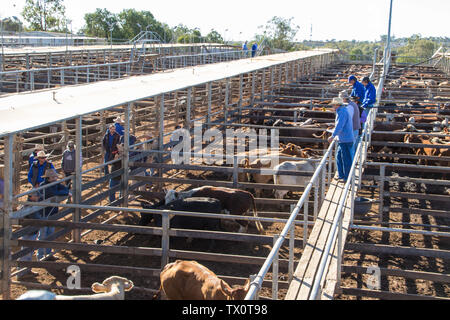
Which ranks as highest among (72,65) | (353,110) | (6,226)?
(72,65)

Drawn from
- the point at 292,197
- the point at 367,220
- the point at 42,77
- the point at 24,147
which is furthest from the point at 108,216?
the point at 42,77

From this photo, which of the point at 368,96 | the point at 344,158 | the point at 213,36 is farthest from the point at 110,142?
the point at 213,36

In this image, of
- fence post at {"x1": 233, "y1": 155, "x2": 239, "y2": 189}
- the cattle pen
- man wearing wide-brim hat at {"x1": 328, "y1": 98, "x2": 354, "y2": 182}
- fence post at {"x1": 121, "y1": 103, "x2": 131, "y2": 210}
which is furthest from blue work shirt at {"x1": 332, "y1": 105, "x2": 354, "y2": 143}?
fence post at {"x1": 121, "y1": 103, "x2": 131, "y2": 210}

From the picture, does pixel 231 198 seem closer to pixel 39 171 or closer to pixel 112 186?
pixel 112 186

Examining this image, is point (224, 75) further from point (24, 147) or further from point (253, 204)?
point (253, 204)

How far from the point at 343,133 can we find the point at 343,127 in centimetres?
10

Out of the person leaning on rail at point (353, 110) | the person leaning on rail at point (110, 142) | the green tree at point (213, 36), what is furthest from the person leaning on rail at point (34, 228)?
the green tree at point (213, 36)

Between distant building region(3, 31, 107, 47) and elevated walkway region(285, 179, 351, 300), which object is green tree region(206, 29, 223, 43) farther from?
elevated walkway region(285, 179, 351, 300)

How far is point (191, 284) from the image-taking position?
21.4 feet

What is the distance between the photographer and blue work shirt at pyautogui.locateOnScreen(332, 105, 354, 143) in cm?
942

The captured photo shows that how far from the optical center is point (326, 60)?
48906 mm

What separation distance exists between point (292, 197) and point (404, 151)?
4665 mm

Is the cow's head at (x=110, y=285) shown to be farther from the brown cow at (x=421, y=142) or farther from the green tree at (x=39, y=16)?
the green tree at (x=39, y=16)
